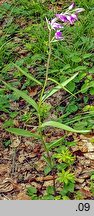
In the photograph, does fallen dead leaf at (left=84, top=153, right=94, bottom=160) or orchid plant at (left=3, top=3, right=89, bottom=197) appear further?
fallen dead leaf at (left=84, top=153, right=94, bottom=160)

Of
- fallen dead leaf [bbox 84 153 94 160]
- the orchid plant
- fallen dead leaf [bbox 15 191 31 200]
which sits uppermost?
the orchid plant

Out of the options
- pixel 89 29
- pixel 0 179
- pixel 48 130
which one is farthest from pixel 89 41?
pixel 0 179

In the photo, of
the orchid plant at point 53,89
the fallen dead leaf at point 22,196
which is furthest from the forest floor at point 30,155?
the orchid plant at point 53,89

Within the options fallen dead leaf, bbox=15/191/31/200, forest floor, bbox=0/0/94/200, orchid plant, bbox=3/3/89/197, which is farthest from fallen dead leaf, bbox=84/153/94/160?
fallen dead leaf, bbox=15/191/31/200

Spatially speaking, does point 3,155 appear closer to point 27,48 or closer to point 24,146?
point 24,146

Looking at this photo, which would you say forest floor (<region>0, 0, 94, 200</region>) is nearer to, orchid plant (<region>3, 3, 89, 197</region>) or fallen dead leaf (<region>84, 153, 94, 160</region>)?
fallen dead leaf (<region>84, 153, 94, 160</region>)

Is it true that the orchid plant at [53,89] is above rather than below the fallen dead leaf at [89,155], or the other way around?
above

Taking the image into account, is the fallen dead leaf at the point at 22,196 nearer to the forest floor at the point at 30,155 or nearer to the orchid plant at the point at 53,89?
the forest floor at the point at 30,155

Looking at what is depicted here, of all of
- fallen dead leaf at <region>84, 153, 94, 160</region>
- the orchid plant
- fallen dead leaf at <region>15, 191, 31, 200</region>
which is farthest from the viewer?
fallen dead leaf at <region>84, 153, 94, 160</region>

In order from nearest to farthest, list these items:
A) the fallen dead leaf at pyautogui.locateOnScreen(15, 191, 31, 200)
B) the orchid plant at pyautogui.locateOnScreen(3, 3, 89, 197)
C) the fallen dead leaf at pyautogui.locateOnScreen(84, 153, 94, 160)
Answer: the orchid plant at pyautogui.locateOnScreen(3, 3, 89, 197) < the fallen dead leaf at pyautogui.locateOnScreen(15, 191, 31, 200) < the fallen dead leaf at pyautogui.locateOnScreen(84, 153, 94, 160)

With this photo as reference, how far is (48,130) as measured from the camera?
2.71 metres

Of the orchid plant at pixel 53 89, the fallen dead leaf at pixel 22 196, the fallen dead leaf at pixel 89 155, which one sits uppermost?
the orchid plant at pixel 53 89

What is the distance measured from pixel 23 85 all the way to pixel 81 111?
21.7 inches

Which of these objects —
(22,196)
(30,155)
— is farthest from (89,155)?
(22,196)
